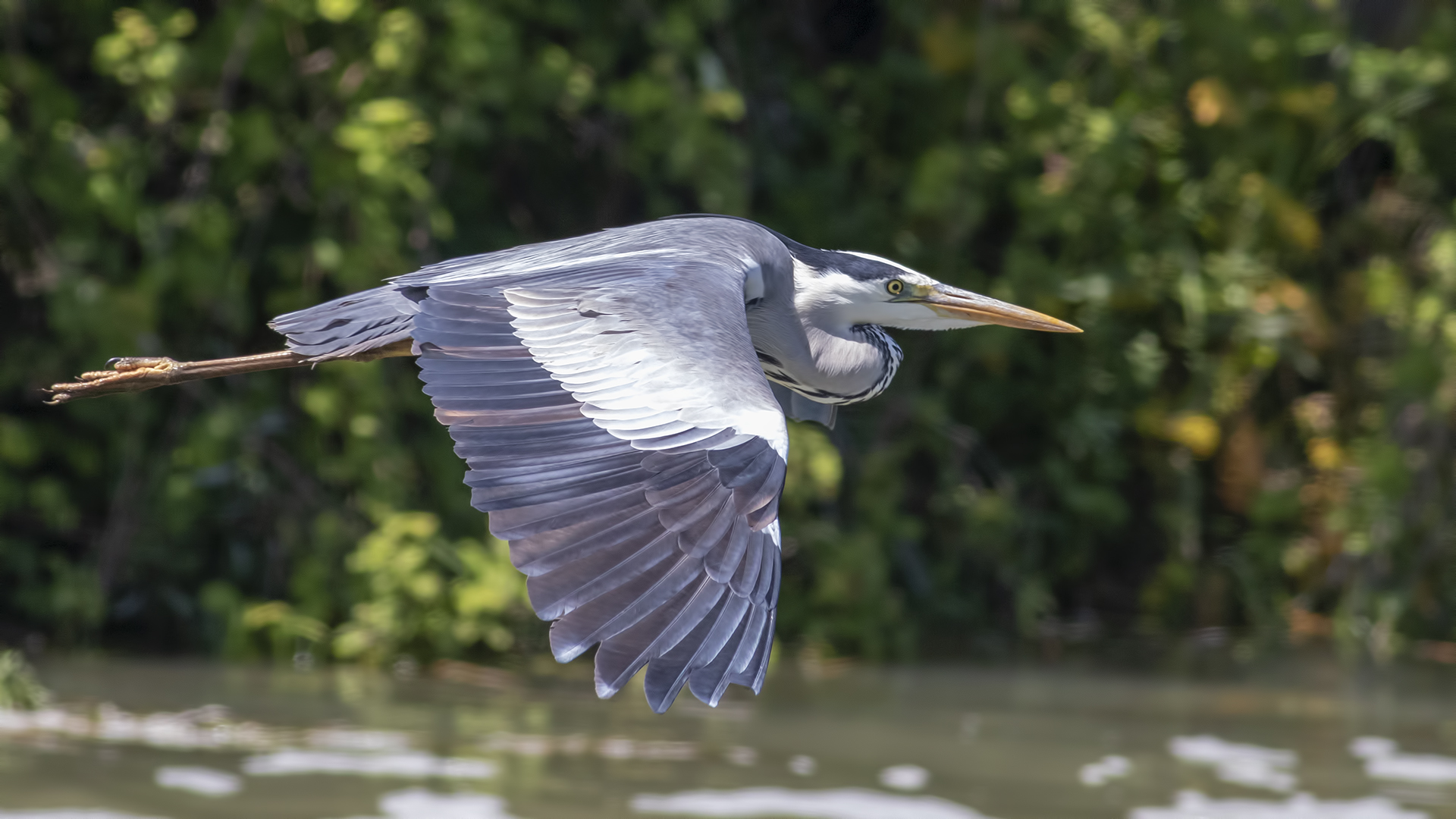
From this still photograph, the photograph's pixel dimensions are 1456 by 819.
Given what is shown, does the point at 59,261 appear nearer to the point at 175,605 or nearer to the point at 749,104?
the point at 175,605

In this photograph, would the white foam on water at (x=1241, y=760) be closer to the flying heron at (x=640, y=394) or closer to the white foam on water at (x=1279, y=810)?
the white foam on water at (x=1279, y=810)

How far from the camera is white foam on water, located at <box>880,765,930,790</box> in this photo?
454cm

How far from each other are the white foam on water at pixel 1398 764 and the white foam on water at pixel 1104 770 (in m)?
0.69

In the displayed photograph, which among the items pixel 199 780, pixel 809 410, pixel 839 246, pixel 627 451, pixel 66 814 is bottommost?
pixel 66 814

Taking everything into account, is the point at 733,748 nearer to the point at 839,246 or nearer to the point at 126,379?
the point at 839,246

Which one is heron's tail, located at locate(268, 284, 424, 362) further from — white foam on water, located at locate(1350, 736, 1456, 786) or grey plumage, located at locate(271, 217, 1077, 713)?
white foam on water, located at locate(1350, 736, 1456, 786)

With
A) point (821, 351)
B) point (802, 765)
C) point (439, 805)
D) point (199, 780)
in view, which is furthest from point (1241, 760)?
point (199, 780)

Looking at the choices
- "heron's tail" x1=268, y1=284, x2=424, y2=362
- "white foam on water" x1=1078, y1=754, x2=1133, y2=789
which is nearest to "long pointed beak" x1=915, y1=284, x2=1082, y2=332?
"heron's tail" x1=268, y1=284, x2=424, y2=362

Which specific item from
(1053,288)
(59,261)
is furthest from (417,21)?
(1053,288)

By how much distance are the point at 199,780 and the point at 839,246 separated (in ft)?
10.3

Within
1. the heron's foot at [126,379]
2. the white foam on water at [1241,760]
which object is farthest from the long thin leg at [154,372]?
the white foam on water at [1241,760]

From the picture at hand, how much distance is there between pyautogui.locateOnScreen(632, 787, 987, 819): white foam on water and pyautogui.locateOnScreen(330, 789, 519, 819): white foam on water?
365 mm

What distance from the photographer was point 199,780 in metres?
4.30

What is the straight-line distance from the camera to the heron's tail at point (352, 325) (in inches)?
104
